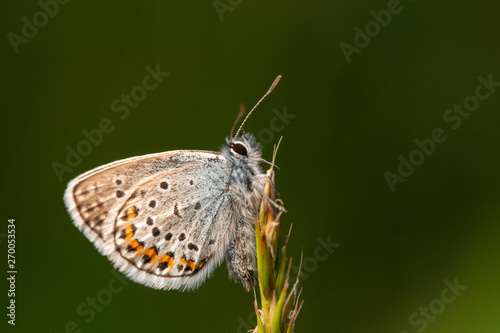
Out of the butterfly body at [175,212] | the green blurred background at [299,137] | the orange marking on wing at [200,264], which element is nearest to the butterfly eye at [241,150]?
the butterfly body at [175,212]

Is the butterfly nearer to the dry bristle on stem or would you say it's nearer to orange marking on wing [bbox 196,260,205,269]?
orange marking on wing [bbox 196,260,205,269]

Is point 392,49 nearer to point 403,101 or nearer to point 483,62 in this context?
point 403,101

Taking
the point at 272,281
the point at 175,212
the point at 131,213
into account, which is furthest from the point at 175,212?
the point at 272,281

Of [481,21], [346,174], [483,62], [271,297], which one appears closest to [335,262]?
[346,174]

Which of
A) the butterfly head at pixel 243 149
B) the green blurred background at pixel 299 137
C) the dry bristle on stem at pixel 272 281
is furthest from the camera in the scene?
the green blurred background at pixel 299 137

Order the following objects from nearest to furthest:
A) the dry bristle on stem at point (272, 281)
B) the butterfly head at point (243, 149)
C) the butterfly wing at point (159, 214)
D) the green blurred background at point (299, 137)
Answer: the dry bristle on stem at point (272, 281)
the butterfly wing at point (159, 214)
the butterfly head at point (243, 149)
the green blurred background at point (299, 137)

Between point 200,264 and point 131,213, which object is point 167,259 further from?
point 131,213

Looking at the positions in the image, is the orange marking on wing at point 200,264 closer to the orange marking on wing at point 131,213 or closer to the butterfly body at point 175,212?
the butterfly body at point 175,212
